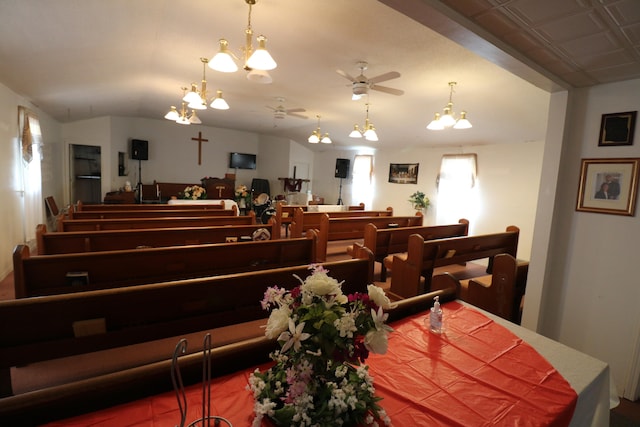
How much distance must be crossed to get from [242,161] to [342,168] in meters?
3.29

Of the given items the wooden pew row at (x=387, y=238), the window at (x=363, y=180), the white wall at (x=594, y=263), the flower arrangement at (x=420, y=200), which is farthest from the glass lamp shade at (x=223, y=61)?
the window at (x=363, y=180)

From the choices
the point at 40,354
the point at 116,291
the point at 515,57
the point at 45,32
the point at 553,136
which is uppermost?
the point at 45,32

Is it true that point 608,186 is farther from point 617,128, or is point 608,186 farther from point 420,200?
point 420,200

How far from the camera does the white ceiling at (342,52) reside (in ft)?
4.93

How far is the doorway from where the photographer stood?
841 cm

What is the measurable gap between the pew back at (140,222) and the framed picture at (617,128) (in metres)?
3.28

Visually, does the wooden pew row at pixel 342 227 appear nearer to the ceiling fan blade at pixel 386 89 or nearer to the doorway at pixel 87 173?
the ceiling fan blade at pixel 386 89

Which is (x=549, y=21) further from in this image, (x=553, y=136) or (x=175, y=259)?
(x=175, y=259)

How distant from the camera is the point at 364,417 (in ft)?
2.75

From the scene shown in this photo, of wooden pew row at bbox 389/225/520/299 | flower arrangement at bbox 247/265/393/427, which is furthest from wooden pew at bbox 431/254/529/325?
flower arrangement at bbox 247/265/393/427

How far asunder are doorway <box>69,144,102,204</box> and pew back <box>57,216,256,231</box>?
6.47m

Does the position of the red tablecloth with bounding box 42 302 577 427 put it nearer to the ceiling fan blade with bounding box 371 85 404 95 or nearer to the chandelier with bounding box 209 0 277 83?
the chandelier with bounding box 209 0 277 83

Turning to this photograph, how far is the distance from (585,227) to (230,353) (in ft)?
8.71

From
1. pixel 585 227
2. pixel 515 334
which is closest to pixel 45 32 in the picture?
pixel 515 334
